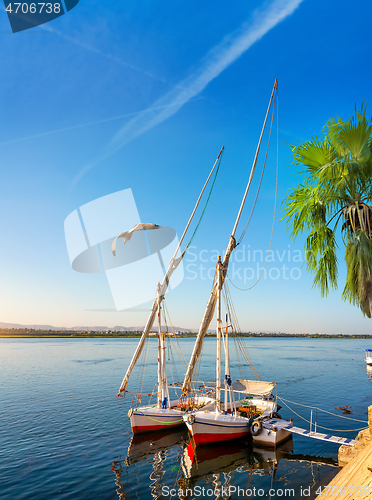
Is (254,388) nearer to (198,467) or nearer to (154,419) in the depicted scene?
(154,419)

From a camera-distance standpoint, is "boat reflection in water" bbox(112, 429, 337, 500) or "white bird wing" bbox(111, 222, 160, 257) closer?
"boat reflection in water" bbox(112, 429, 337, 500)

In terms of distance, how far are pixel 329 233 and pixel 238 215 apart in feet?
64.9

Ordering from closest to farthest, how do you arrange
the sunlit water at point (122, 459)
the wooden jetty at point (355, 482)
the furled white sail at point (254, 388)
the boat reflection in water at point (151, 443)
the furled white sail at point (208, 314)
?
the wooden jetty at point (355, 482)
the sunlit water at point (122, 459)
the boat reflection in water at point (151, 443)
the furled white sail at point (208, 314)
the furled white sail at point (254, 388)

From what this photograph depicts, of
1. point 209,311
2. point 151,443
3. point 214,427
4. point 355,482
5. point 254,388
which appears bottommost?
point 151,443

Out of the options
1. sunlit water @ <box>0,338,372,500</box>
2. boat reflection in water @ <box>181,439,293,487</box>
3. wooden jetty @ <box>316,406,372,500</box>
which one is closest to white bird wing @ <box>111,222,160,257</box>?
sunlit water @ <box>0,338,372,500</box>

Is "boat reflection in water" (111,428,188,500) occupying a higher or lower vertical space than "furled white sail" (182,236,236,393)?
lower

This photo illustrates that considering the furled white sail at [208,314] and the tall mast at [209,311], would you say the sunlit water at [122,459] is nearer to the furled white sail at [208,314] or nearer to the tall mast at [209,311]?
the tall mast at [209,311]

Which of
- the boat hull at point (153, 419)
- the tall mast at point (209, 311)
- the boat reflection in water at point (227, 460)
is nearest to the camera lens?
the boat reflection in water at point (227, 460)

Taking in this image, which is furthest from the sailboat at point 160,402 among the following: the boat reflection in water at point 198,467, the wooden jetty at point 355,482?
the wooden jetty at point 355,482

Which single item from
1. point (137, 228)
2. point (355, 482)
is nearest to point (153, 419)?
point (137, 228)

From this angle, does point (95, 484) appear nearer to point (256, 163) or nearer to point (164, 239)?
point (164, 239)

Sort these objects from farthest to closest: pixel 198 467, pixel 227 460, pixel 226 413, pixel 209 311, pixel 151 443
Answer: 1. pixel 209 311
2. pixel 151 443
3. pixel 226 413
4. pixel 227 460
5. pixel 198 467

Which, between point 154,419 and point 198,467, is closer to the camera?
point 198,467

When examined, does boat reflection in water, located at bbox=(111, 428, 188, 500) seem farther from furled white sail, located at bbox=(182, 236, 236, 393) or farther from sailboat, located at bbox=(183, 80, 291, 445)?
furled white sail, located at bbox=(182, 236, 236, 393)
